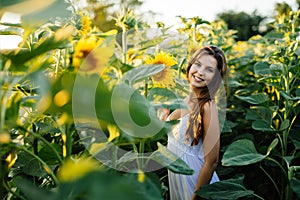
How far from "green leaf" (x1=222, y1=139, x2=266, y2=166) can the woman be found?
0.10 meters

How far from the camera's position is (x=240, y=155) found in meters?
1.40

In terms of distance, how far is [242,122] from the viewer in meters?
2.55

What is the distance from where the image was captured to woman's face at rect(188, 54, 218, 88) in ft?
5.16

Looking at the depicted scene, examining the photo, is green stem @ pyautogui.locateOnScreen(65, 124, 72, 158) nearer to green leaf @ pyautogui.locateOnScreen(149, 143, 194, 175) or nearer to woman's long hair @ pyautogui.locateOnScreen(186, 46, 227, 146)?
green leaf @ pyautogui.locateOnScreen(149, 143, 194, 175)

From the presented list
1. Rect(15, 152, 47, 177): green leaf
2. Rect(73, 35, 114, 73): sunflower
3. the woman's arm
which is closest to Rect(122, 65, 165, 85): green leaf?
Rect(73, 35, 114, 73): sunflower

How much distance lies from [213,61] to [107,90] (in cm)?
115

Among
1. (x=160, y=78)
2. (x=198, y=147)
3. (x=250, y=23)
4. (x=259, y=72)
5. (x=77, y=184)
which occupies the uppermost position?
(x=77, y=184)

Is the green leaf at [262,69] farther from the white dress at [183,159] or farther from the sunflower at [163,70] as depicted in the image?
the sunflower at [163,70]

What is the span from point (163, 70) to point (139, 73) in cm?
57

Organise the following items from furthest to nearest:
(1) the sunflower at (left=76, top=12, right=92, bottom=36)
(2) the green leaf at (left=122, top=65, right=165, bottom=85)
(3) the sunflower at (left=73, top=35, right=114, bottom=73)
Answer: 1. (1) the sunflower at (left=76, top=12, right=92, bottom=36)
2. (2) the green leaf at (left=122, top=65, right=165, bottom=85)
3. (3) the sunflower at (left=73, top=35, right=114, bottom=73)

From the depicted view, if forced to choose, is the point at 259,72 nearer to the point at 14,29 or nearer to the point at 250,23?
the point at 14,29

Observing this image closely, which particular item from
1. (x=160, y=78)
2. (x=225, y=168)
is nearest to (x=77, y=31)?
(x=160, y=78)

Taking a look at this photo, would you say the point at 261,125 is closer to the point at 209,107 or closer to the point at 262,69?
the point at 262,69

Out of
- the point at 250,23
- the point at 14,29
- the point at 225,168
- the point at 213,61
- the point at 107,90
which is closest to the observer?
the point at 107,90
